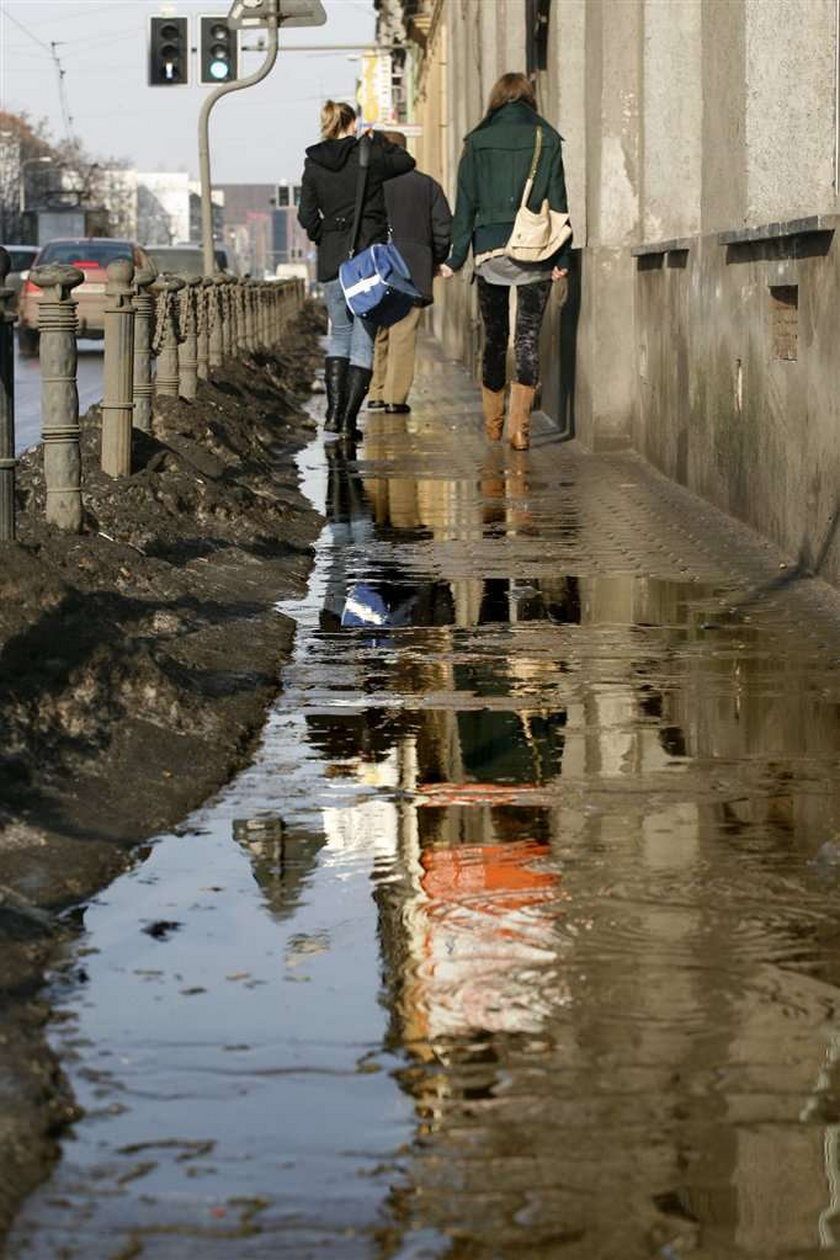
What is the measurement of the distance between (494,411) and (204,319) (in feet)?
6.36

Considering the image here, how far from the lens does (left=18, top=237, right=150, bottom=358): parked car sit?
1481 inches

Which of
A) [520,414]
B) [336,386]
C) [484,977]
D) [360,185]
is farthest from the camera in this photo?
[336,386]

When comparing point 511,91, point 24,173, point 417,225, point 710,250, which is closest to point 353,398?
point 417,225

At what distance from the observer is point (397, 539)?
1181cm

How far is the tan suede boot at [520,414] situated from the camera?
1652 cm

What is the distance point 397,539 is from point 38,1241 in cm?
863

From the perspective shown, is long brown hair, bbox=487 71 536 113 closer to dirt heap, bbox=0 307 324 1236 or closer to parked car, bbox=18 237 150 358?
dirt heap, bbox=0 307 324 1236

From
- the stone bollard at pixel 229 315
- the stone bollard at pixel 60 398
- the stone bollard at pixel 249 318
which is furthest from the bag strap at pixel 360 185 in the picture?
the stone bollard at pixel 60 398

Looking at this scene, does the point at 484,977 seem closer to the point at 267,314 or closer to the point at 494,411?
the point at 494,411

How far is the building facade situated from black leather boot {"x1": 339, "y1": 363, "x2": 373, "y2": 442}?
4.48 ft

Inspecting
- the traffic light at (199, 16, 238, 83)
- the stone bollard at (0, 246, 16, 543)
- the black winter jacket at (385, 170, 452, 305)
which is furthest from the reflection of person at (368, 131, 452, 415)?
the stone bollard at (0, 246, 16, 543)

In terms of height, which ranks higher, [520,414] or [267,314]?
[267,314]

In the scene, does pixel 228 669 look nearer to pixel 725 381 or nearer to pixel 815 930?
pixel 815 930

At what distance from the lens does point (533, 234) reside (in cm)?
1600
